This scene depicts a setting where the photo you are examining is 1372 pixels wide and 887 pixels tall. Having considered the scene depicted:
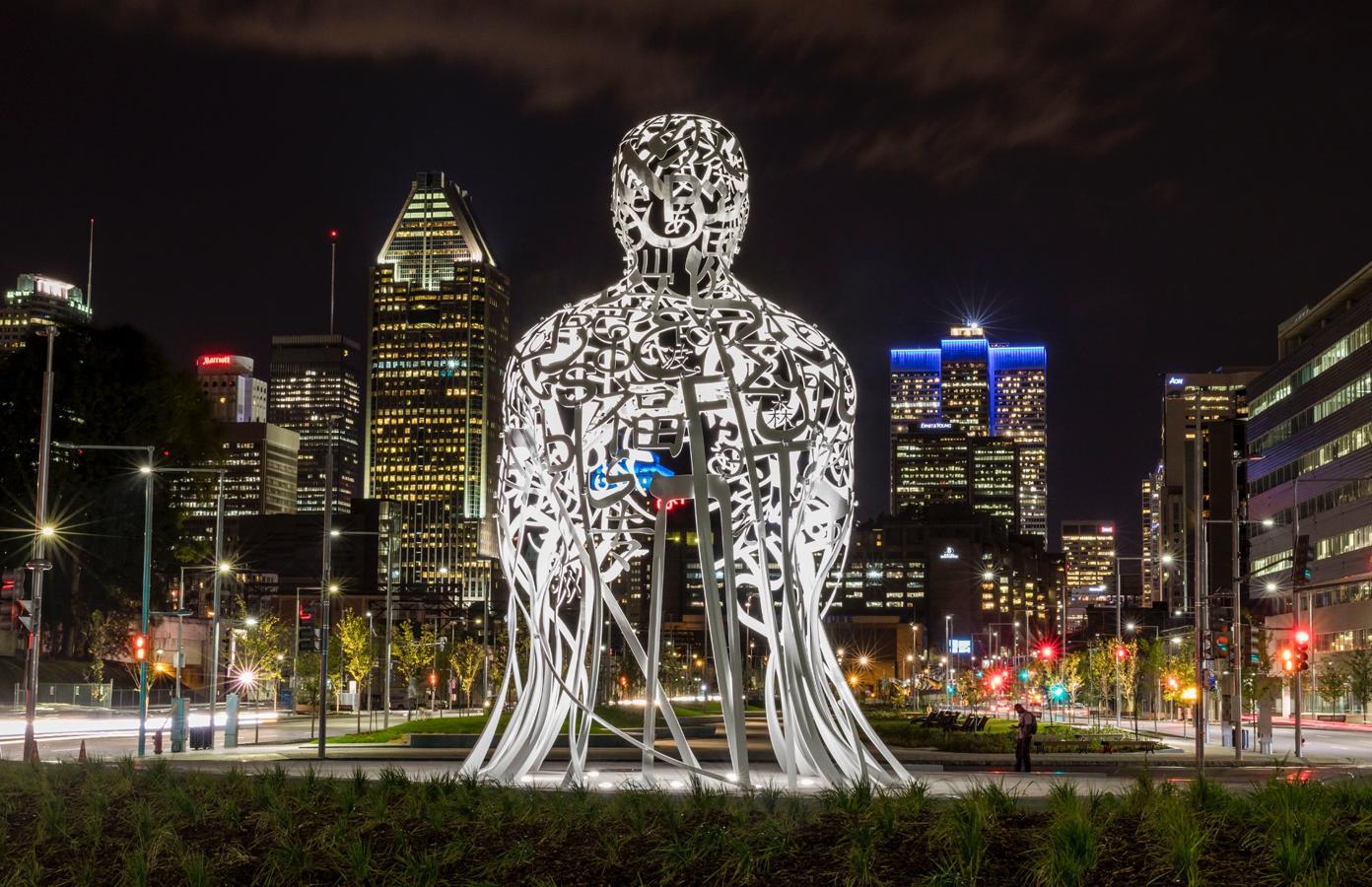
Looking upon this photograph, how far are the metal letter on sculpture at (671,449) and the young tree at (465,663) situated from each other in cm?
5856

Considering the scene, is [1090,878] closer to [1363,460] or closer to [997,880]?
[997,880]

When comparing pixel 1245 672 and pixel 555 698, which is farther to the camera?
pixel 1245 672

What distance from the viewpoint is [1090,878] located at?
12148 mm

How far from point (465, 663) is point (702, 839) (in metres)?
72.5

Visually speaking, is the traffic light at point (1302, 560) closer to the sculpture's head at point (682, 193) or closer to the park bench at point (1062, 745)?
the park bench at point (1062, 745)

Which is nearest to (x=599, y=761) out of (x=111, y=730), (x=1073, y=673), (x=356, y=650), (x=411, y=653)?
(x=111, y=730)

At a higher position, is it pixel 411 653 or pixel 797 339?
pixel 797 339

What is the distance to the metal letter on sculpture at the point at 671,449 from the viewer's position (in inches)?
787

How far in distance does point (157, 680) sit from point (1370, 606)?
64.6m

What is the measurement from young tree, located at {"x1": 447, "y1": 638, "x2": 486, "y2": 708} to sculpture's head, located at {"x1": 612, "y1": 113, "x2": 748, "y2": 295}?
59.5 meters

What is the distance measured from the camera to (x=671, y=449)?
2248 centimetres

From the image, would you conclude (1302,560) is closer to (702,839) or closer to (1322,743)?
(1322,743)

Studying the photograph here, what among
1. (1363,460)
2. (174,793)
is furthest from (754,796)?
(1363,460)

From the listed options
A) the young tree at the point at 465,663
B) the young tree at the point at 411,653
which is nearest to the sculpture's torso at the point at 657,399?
the young tree at the point at 411,653
